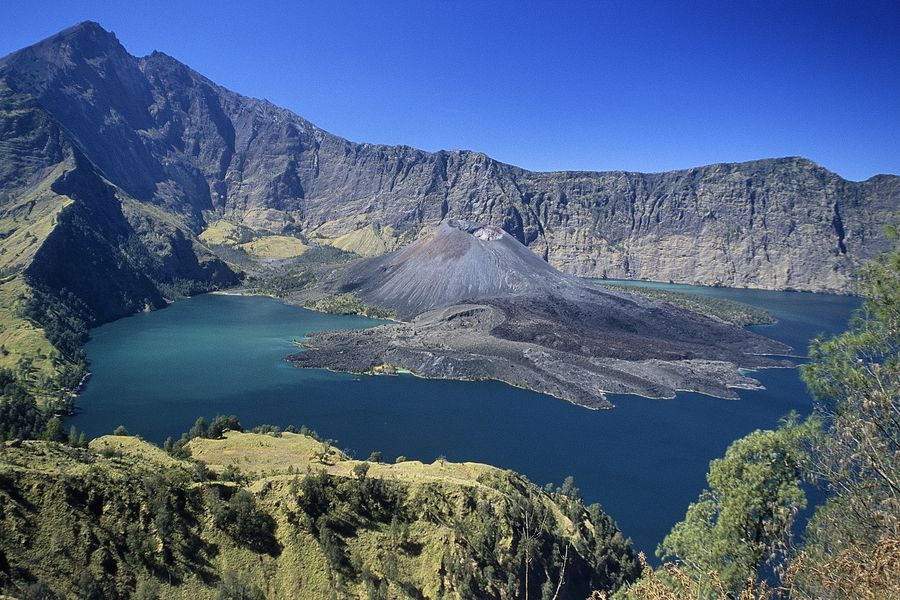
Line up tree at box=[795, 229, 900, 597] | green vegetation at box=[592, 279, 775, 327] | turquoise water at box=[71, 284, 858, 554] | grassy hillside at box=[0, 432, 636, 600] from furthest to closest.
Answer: green vegetation at box=[592, 279, 775, 327] < turquoise water at box=[71, 284, 858, 554] < grassy hillside at box=[0, 432, 636, 600] < tree at box=[795, 229, 900, 597]

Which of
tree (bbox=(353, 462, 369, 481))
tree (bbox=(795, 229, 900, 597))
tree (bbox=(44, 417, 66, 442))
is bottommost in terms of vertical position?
tree (bbox=(353, 462, 369, 481))

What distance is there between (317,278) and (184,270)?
40.0 metres

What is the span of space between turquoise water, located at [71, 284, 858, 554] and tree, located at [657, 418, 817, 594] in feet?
83.3

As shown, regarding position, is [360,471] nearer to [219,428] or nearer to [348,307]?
[219,428]

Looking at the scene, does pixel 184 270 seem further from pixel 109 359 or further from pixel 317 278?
pixel 109 359

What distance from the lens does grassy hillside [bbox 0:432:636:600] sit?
66.7 feet

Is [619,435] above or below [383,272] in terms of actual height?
below

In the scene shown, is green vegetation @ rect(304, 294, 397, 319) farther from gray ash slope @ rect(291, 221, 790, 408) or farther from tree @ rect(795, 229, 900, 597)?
tree @ rect(795, 229, 900, 597)

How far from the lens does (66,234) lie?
111375 millimetres

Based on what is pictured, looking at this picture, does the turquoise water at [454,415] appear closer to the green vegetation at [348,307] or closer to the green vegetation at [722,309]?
the green vegetation at [348,307]

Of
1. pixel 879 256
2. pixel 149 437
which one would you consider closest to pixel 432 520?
pixel 879 256

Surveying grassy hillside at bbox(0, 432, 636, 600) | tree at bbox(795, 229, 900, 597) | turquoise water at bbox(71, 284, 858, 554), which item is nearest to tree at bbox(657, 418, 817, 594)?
tree at bbox(795, 229, 900, 597)

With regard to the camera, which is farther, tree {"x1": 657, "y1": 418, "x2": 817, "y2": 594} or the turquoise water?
the turquoise water

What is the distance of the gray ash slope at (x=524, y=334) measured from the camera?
257ft
